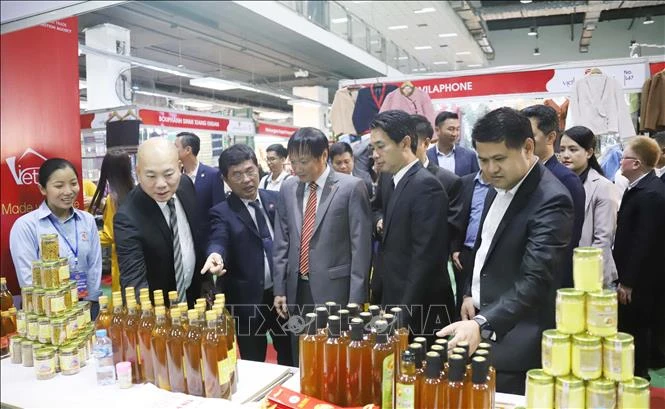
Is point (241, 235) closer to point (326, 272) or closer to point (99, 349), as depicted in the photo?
point (326, 272)

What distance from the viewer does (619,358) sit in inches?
50.6

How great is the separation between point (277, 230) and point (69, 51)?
4.98ft

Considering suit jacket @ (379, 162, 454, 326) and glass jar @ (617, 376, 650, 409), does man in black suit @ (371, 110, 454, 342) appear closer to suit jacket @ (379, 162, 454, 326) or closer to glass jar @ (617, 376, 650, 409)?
suit jacket @ (379, 162, 454, 326)

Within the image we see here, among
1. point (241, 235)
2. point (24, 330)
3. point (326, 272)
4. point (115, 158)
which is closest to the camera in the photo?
point (24, 330)

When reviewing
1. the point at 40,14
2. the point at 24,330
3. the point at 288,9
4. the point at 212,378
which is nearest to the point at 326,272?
the point at 212,378

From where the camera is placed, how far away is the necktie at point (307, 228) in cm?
278

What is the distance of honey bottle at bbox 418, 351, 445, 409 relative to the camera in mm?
1390

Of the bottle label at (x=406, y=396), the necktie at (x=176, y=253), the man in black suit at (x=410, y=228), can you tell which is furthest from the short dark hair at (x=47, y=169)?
the bottle label at (x=406, y=396)

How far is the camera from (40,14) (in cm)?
179

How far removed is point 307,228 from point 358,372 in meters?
1.27

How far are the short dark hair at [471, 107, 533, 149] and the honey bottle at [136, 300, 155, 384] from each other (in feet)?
4.48

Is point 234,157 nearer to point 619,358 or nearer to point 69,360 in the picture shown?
point 69,360

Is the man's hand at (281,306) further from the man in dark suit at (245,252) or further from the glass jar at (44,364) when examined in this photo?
the glass jar at (44,364)

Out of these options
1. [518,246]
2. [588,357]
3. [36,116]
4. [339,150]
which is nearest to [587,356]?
[588,357]
